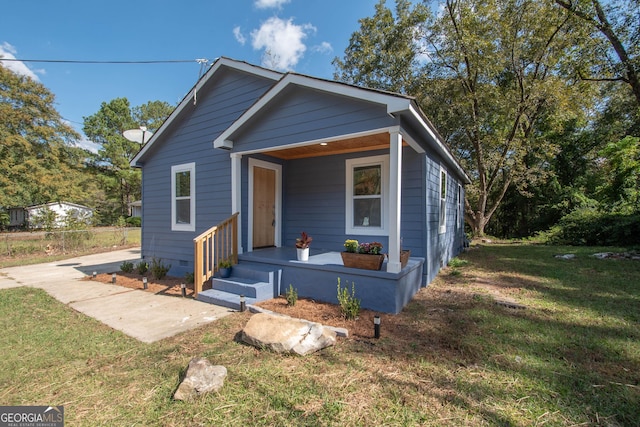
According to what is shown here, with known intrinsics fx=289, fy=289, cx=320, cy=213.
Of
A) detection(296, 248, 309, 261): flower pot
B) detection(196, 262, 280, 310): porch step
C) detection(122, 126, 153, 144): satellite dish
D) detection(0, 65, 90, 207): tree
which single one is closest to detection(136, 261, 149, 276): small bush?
detection(196, 262, 280, 310): porch step

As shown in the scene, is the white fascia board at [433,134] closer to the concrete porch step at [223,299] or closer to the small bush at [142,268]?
the concrete porch step at [223,299]

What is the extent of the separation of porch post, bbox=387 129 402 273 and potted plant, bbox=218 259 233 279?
297 cm

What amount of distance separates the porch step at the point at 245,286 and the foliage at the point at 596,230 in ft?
47.4

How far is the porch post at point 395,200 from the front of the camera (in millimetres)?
4020

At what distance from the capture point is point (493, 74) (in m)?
12.8

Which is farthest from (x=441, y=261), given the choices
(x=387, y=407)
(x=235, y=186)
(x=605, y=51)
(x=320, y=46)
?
(x=320, y=46)

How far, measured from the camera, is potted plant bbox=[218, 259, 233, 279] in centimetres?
532

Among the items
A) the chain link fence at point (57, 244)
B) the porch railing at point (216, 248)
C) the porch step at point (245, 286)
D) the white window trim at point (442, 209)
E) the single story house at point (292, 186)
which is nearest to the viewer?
the single story house at point (292, 186)

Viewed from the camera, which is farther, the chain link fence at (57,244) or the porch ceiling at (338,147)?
the chain link fence at (57,244)

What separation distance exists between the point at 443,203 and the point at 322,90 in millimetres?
4399

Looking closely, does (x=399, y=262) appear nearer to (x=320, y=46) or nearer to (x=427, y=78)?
(x=427, y=78)

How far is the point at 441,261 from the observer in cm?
723

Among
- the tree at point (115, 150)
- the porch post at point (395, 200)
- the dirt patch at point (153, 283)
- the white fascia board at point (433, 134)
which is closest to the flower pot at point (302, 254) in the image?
the porch post at point (395, 200)

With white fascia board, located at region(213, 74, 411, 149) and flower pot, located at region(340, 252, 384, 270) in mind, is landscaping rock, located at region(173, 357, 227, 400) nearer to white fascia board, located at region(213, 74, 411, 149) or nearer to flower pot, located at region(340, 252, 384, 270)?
flower pot, located at region(340, 252, 384, 270)
